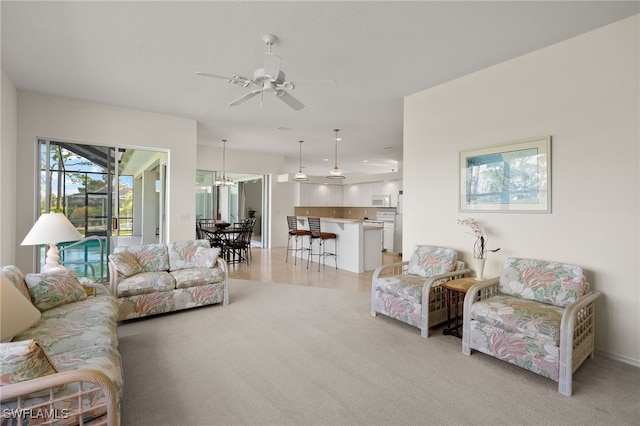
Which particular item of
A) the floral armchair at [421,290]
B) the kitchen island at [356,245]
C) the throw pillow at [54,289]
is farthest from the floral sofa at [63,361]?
the kitchen island at [356,245]

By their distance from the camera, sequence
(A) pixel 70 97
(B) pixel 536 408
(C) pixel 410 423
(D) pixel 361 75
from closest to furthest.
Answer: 1. (C) pixel 410 423
2. (B) pixel 536 408
3. (D) pixel 361 75
4. (A) pixel 70 97

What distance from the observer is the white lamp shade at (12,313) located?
1388 millimetres

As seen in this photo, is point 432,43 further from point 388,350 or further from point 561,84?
point 388,350

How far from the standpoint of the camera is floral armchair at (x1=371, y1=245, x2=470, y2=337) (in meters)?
3.23

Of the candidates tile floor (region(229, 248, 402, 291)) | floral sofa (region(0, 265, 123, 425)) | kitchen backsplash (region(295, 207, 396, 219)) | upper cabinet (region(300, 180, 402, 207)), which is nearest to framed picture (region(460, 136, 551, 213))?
tile floor (region(229, 248, 402, 291))

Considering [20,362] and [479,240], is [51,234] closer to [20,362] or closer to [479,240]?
[20,362]

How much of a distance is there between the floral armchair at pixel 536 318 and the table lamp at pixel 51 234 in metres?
3.77

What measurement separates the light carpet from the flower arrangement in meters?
0.95

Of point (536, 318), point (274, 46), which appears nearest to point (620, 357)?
point (536, 318)

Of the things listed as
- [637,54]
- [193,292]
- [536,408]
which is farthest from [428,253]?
[193,292]

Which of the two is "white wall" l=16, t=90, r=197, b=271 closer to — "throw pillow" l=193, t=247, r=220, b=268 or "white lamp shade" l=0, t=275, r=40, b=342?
"throw pillow" l=193, t=247, r=220, b=268

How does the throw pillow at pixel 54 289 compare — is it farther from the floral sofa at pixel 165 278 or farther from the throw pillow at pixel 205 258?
the throw pillow at pixel 205 258

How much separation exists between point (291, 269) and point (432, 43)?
4708 millimetres

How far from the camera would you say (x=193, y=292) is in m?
3.91
